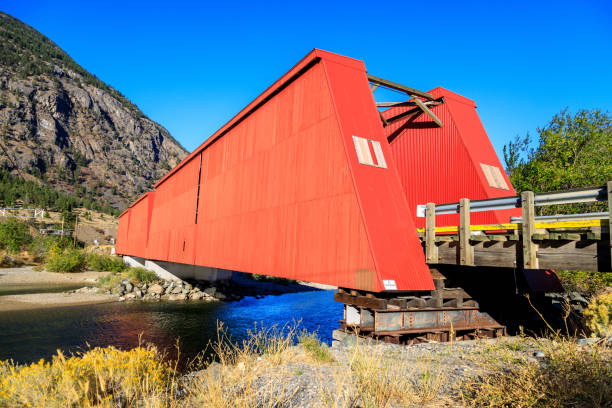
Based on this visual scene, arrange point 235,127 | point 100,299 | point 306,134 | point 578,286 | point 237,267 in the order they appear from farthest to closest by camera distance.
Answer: point 100,299, point 578,286, point 235,127, point 237,267, point 306,134

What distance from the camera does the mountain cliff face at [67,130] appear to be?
3986 inches

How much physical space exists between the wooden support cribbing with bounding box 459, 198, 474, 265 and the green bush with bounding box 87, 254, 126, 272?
141 feet

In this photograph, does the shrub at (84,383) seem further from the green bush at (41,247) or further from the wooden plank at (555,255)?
the green bush at (41,247)

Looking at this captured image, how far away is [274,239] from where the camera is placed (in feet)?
37.3

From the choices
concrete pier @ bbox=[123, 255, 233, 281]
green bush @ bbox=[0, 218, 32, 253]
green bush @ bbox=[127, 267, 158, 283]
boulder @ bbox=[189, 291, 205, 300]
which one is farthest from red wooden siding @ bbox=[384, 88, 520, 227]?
green bush @ bbox=[0, 218, 32, 253]

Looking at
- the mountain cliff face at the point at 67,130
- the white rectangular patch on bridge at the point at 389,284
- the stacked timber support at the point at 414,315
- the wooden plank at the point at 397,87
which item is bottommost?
the stacked timber support at the point at 414,315

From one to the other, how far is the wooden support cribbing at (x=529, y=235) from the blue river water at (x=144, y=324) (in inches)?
263

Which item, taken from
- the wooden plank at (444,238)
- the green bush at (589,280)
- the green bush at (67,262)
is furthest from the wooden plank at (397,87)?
the green bush at (67,262)

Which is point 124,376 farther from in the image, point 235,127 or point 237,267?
point 235,127

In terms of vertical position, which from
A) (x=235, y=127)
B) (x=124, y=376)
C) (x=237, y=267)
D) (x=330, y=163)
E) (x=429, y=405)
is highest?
(x=235, y=127)

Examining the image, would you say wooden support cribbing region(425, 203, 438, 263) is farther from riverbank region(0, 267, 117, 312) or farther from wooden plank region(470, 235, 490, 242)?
riverbank region(0, 267, 117, 312)

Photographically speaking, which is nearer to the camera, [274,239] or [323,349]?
[323,349]

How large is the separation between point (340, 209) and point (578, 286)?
61.8ft

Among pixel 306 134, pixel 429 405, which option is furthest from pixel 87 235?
pixel 429 405
